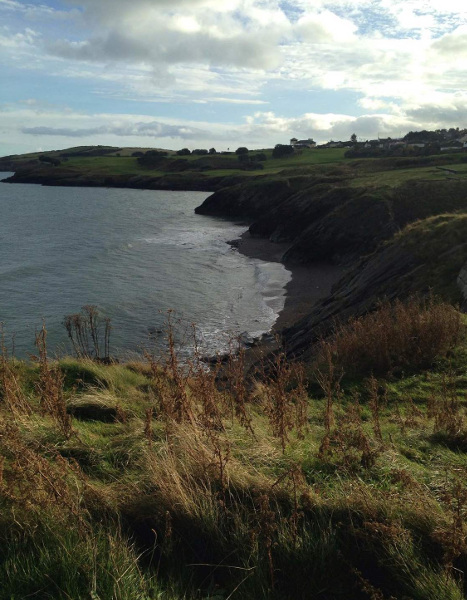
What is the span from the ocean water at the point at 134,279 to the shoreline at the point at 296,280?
0.83 m

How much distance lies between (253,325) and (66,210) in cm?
6740

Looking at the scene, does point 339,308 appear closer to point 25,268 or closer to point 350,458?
point 350,458

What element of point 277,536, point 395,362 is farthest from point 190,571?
point 395,362

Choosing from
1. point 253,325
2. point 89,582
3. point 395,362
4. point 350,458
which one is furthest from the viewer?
point 253,325

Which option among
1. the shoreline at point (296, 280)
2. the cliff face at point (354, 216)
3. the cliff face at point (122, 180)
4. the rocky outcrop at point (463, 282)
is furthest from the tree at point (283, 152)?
the rocky outcrop at point (463, 282)

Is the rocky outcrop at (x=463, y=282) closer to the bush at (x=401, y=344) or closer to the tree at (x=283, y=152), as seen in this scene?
the bush at (x=401, y=344)

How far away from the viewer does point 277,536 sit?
4125 millimetres

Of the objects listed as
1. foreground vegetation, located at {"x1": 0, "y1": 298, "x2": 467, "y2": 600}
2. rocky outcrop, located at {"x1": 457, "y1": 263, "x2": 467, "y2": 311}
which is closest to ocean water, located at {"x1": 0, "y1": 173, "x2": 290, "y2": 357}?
foreground vegetation, located at {"x1": 0, "y1": 298, "x2": 467, "y2": 600}

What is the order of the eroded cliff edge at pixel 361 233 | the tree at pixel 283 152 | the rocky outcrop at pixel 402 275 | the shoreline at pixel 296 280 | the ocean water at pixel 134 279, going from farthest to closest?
1. the tree at pixel 283 152
2. the shoreline at pixel 296 280
3. the ocean water at pixel 134 279
4. the eroded cliff edge at pixel 361 233
5. the rocky outcrop at pixel 402 275

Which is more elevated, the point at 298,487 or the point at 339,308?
the point at 298,487

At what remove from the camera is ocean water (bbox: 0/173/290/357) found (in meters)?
26.8

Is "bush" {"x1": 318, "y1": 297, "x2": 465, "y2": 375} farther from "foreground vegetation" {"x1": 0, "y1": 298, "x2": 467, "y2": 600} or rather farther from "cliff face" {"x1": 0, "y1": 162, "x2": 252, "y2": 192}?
"cliff face" {"x1": 0, "y1": 162, "x2": 252, "y2": 192}

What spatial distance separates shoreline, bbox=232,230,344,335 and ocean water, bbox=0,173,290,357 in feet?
2.73

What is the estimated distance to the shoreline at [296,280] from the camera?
2936 centimetres
